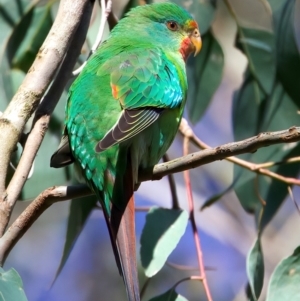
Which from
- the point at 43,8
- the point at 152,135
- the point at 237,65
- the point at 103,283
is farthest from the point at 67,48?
the point at 103,283

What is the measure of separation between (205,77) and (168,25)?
333 mm

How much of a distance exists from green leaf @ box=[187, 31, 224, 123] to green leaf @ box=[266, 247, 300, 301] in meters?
0.96

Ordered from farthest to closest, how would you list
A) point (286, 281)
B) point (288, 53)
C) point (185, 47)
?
point (288, 53), point (185, 47), point (286, 281)

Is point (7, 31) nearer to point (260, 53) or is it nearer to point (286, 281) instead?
point (260, 53)

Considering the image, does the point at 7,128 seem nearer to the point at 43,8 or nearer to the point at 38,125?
the point at 38,125

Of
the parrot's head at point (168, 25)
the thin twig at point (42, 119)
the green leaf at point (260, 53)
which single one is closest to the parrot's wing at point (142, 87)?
the thin twig at point (42, 119)

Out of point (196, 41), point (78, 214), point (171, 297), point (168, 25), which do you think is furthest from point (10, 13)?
point (171, 297)

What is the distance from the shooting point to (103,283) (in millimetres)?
6082

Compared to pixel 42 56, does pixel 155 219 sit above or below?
below

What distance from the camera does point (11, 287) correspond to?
145 cm

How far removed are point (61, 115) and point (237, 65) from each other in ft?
8.13

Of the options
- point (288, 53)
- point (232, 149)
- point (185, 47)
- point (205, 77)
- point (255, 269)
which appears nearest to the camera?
point (232, 149)

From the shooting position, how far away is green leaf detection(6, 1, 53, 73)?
272cm

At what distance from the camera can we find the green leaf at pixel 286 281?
2.02 meters
